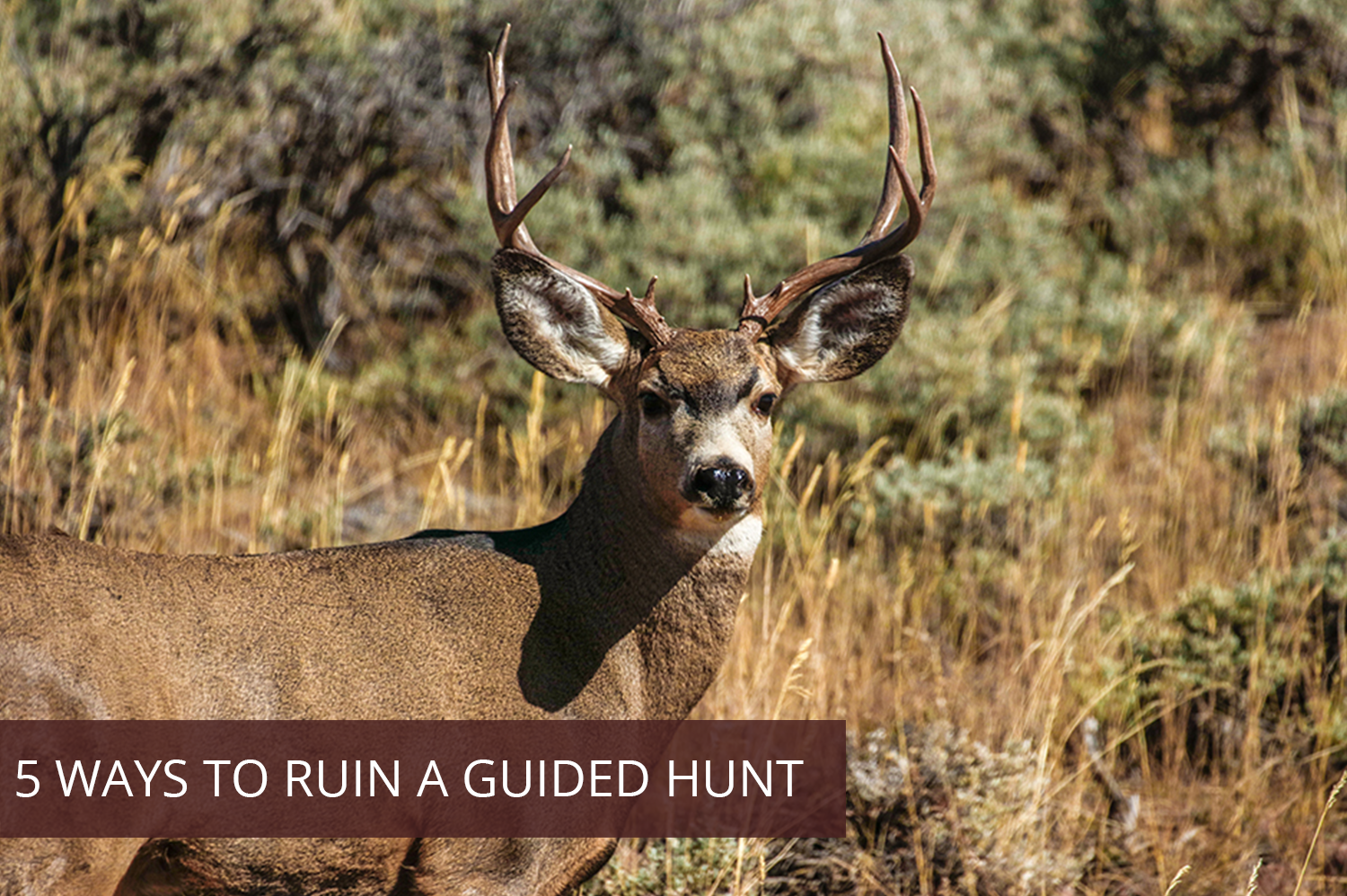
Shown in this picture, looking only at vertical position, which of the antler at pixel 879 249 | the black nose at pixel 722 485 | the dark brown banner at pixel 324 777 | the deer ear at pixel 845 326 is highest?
the antler at pixel 879 249

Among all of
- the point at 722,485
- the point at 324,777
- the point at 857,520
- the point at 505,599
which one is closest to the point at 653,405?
the point at 722,485

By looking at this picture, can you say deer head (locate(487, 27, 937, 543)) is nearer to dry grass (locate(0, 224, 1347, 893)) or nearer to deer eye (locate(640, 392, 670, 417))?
deer eye (locate(640, 392, 670, 417))

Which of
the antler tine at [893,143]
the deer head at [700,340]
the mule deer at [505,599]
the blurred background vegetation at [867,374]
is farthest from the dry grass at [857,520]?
the antler tine at [893,143]

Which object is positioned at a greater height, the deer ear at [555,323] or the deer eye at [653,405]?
the deer ear at [555,323]

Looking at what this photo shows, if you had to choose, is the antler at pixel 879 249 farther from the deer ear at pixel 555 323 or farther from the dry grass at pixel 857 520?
the dry grass at pixel 857 520

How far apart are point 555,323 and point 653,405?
44 centimetres

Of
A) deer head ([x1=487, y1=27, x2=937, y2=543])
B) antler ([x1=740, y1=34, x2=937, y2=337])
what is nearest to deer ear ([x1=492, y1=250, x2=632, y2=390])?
deer head ([x1=487, y1=27, x2=937, y2=543])

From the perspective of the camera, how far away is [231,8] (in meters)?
8.72

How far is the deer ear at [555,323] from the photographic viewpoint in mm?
3998

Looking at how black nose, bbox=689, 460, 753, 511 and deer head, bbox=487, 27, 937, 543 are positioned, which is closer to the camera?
black nose, bbox=689, 460, 753, 511

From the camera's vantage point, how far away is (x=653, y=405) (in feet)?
12.7

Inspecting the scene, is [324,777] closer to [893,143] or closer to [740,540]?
[740,540]

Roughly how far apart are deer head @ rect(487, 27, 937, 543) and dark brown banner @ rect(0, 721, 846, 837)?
2.32 feet

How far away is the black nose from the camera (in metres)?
3.54
